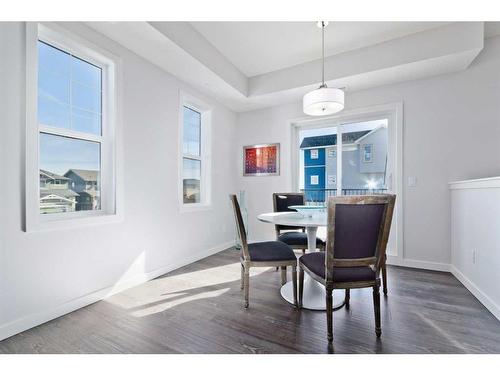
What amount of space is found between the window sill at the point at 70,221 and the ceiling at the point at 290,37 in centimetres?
219

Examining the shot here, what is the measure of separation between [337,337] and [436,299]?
4.10 feet

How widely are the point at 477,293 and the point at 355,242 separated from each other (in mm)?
1640

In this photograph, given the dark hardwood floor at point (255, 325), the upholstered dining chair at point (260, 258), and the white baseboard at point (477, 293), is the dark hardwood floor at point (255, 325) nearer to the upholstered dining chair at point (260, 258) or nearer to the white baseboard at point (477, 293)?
the white baseboard at point (477, 293)

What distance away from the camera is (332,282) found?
1577 mm

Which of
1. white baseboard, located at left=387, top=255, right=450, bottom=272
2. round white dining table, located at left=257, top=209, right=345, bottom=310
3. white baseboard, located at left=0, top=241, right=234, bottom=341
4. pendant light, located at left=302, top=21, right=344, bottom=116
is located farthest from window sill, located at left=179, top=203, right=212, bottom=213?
white baseboard, located at left=387, top=255, right=450, bottom=272

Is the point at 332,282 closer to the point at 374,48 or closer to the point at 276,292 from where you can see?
the point at 276,292

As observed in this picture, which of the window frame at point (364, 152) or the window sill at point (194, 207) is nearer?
the window sill at point (194, 207)

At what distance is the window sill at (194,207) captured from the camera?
3.24m

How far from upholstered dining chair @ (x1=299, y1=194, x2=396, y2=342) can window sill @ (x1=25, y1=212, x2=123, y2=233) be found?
201 centimetres

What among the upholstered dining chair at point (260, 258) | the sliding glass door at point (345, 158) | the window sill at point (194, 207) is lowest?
the upholstered dining chair at point (260, 258)

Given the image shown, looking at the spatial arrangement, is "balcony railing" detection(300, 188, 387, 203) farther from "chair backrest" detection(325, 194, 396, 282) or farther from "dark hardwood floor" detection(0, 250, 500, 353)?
"chair backrest" detection(325, 194, 396, 282)

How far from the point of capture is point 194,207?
3.46 m

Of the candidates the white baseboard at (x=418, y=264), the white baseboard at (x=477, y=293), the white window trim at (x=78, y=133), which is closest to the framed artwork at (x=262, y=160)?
the white baseboard at (x=418, y=264)
